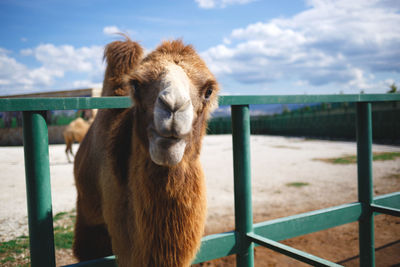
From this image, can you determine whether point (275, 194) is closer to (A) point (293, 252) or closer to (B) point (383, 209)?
(B) point (383, 209)

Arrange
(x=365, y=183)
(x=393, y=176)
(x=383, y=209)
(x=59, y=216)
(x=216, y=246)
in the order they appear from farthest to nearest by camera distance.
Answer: (x=393, y=176)
(x=59, y=216)
(x=365, y=183)
(x=383, y=209)
(x=216, y=246)

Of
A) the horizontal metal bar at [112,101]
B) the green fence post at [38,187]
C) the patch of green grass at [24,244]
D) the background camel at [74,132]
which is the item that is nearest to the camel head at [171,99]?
the horizontal metal bar at [112,101]

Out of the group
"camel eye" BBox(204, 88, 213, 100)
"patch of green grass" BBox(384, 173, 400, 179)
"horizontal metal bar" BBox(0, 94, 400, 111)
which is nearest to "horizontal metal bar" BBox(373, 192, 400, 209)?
"horizontal metal bar" BBox(0, 94, 400, 111)

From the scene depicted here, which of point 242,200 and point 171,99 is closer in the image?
point 171,99

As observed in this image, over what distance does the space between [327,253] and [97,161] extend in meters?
3.39

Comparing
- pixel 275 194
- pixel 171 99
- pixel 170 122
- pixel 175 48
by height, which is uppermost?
pixel 175 48

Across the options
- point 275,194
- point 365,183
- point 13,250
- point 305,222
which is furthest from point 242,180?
point 275,194

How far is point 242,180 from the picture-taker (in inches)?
86.7

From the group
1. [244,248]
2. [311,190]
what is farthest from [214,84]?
[311,190]

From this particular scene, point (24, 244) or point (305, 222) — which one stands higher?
point (305, 222)

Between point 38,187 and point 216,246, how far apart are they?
48.9 inches

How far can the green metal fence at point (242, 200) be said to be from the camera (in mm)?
1616

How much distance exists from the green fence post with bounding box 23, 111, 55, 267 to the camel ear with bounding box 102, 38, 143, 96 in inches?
49.8

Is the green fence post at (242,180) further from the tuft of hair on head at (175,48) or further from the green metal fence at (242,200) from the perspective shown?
the tuft of hair on head at (175,48)
